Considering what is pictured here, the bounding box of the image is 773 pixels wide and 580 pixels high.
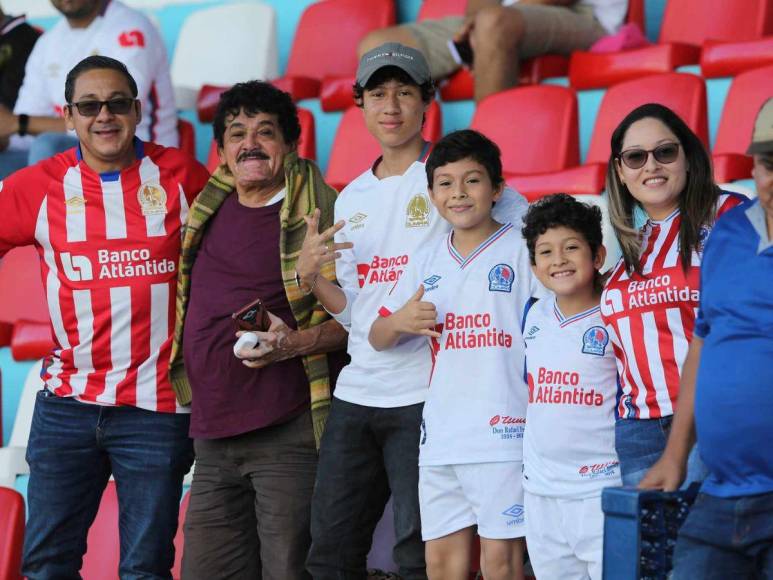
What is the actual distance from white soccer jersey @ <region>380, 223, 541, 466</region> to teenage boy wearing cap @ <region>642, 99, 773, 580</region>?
0.63 meters

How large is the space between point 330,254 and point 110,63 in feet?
3.09

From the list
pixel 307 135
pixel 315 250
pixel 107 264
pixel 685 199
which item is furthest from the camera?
pixel 307 135

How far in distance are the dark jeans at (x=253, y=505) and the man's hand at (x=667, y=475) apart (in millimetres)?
1176

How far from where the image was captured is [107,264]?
12.2 feet

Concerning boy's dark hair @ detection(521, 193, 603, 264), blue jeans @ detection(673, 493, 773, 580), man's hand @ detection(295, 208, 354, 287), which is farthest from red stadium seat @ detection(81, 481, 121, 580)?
blue jeans @ detection(673, 493, 773, 580)

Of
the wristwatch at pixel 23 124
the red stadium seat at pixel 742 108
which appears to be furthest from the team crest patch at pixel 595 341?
the wristwatch at pixel 23 124

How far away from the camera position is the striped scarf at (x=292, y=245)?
359cm

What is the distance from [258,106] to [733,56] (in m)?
2.13

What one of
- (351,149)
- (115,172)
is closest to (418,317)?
(115,172)

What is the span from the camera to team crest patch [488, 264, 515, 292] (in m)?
3.29

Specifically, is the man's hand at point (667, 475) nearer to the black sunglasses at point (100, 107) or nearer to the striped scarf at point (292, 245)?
the striped scarf at point (292, 245)

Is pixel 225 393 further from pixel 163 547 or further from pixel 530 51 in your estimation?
pixel 530 51

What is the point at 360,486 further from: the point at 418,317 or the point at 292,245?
the point at 292,245

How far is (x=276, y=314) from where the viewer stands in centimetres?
362
